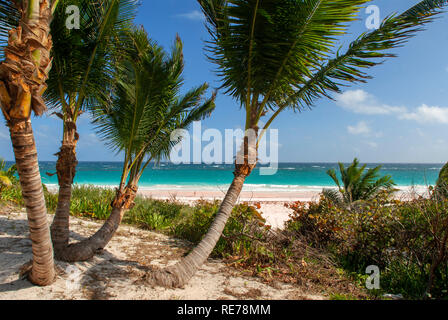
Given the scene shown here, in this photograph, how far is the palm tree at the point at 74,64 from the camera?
3848 millimetres

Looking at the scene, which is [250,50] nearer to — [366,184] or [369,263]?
[369,263]

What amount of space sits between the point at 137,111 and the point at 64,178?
155 centimetres

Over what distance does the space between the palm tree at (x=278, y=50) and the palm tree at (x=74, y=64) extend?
57.8 inches

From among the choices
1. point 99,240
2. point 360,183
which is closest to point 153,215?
point 99,240

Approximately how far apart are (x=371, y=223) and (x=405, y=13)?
143 inches

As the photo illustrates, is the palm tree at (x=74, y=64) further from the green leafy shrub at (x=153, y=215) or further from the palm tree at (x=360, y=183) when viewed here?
the palm tree at (x=360, y=183)

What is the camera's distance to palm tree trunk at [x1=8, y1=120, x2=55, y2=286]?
2.44 m

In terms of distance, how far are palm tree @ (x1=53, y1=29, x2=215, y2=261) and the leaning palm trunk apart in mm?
1568

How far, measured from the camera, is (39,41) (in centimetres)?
240

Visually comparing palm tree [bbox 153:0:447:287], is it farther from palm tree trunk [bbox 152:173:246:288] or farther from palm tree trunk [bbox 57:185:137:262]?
palm tree trunk [bbox 57:185:137:262]

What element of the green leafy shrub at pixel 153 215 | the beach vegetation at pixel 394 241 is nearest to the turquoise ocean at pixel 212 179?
the green leafy shrub at pixel 153 215

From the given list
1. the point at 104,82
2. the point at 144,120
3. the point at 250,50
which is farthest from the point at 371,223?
the point at 104,82

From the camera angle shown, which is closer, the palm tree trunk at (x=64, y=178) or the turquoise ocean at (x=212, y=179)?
the palm tree trunk at (x=64, y=178)

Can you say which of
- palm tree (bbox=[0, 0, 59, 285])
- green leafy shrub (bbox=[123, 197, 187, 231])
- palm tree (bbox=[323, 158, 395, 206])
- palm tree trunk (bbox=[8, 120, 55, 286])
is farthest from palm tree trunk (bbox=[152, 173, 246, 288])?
palm tree (bbox=[323, 158, 395, 206])
